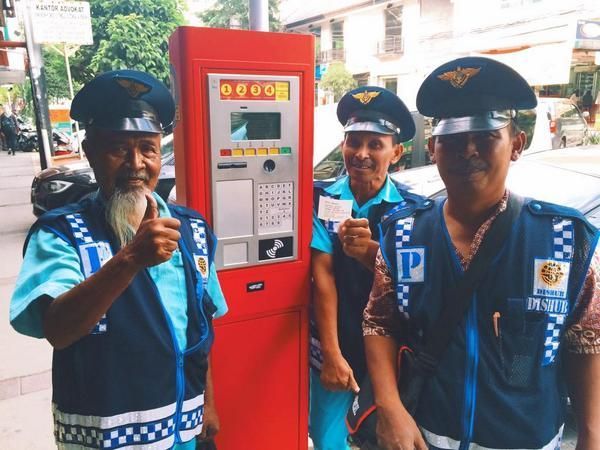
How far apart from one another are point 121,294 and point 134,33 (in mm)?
15698

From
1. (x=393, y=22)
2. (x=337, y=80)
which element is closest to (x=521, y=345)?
(x=337, y=80)

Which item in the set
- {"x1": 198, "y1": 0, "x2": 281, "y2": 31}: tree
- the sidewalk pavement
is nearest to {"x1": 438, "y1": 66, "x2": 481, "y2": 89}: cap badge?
the sidewalk pavement

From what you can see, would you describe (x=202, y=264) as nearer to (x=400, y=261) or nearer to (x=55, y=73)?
(x=400, y=261)

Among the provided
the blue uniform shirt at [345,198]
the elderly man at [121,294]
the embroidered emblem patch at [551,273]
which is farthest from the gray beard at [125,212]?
the embroidered emblem patch at [551,273]

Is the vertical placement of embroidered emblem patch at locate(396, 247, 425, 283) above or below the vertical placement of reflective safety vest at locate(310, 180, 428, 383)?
above

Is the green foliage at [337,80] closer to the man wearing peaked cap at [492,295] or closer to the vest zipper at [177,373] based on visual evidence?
the man wearing peaked cap at [492,295]

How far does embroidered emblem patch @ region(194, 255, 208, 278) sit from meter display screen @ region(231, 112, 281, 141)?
22.8 inches

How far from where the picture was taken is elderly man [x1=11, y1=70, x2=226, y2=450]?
1299 mm

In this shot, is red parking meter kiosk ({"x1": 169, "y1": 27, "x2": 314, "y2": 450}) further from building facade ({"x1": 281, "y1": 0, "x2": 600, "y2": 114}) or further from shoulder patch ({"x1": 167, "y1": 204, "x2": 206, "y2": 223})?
building facade ({"x1": 281, "y1": 0, "x2": 600, "y2": 114})

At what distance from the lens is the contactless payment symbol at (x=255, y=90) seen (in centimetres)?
199

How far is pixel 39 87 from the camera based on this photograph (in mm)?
10016

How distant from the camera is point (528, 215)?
134cm

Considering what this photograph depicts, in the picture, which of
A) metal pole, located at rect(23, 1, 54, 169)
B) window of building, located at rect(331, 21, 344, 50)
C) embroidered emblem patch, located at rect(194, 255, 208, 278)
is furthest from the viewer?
window of building, located at rect(331, 21, 344, 50)

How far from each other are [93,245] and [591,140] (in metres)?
11.9
